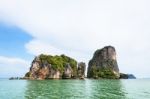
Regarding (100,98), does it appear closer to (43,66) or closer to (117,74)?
(43,66)

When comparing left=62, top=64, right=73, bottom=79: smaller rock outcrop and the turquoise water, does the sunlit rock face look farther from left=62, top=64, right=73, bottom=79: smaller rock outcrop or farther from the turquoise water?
the turquoise water

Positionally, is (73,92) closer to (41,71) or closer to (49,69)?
(41,71)

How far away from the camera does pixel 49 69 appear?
15850 centimetres

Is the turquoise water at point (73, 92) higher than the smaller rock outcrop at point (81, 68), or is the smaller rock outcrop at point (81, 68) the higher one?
the smaller rock outcrop at point (81, 68)

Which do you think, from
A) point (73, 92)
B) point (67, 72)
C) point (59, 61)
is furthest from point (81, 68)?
point (73, 92)

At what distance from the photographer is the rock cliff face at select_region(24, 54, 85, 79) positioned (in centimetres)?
15638

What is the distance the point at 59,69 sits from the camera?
15850 centimetres

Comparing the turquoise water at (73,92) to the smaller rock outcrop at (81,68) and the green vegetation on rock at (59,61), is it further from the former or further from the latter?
the smaller rock outcrop at (81,68)

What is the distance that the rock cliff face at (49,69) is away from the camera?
156375mm

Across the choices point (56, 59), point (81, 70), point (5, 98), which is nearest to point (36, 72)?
point (56, 59)

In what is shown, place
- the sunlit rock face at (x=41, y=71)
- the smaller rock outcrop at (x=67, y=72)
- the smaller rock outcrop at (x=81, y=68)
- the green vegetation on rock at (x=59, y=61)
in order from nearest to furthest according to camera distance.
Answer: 1. the sunlit rock face at (x=41, y=71)
2. the green vegetation on rock at (x=59, y=61)
3. the smaller rock outcrop at (x=67, y=72)
4. the smaller rock outcrop at (x=81, y=68)

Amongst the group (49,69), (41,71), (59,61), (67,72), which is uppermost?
(59,61)

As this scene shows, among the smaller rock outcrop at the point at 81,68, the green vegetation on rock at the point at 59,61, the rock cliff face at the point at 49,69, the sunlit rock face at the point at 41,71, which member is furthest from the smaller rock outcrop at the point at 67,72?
the smaller rock outcrop at the point at 81,68

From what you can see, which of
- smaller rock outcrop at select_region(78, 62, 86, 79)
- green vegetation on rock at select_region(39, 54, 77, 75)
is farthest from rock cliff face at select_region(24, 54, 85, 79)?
smaller rock outcrop at select_region(78, 62, 86, 79)
